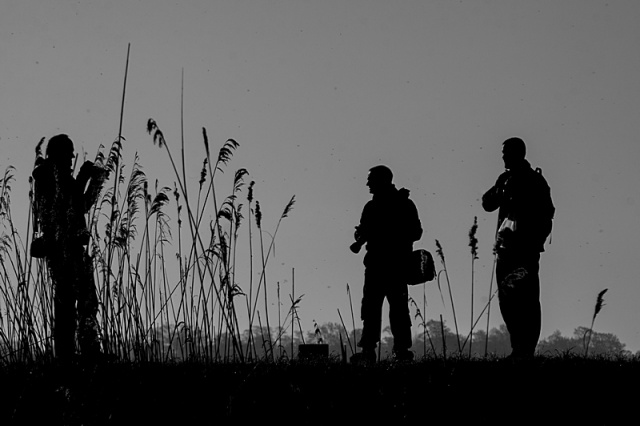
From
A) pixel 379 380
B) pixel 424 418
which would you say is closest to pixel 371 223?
pixel 379 380

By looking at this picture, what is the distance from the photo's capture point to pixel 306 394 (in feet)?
15.3

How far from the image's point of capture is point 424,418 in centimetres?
459

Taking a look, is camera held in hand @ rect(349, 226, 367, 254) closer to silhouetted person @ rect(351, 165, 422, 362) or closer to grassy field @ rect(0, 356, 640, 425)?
silhouetted person @ rect(351, 165, 422, 362)

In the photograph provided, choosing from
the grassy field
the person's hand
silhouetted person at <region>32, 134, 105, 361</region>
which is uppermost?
the person's hand

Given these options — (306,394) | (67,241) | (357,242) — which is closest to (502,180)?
(357,242)

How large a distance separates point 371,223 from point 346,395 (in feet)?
10.2

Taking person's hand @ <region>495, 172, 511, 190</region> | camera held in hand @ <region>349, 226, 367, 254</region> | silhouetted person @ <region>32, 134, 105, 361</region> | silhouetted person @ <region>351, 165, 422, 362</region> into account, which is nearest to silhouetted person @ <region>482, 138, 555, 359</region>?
person's hand @ <region>495, 172, 511, 190</region>

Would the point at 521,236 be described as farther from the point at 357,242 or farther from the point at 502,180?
the point at 357,242

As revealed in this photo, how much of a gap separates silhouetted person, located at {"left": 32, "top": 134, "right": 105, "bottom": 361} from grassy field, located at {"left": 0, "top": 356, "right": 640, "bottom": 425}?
436mm

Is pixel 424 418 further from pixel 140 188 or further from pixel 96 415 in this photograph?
pixel 140 188

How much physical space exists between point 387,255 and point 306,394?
10.1 ft

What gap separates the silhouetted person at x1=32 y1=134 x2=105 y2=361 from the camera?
17.5 feet

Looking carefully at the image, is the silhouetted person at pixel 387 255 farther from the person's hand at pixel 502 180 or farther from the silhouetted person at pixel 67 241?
the silhouetted person at pixel 67 241

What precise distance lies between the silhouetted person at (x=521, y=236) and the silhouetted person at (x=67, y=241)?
9.45 feet
